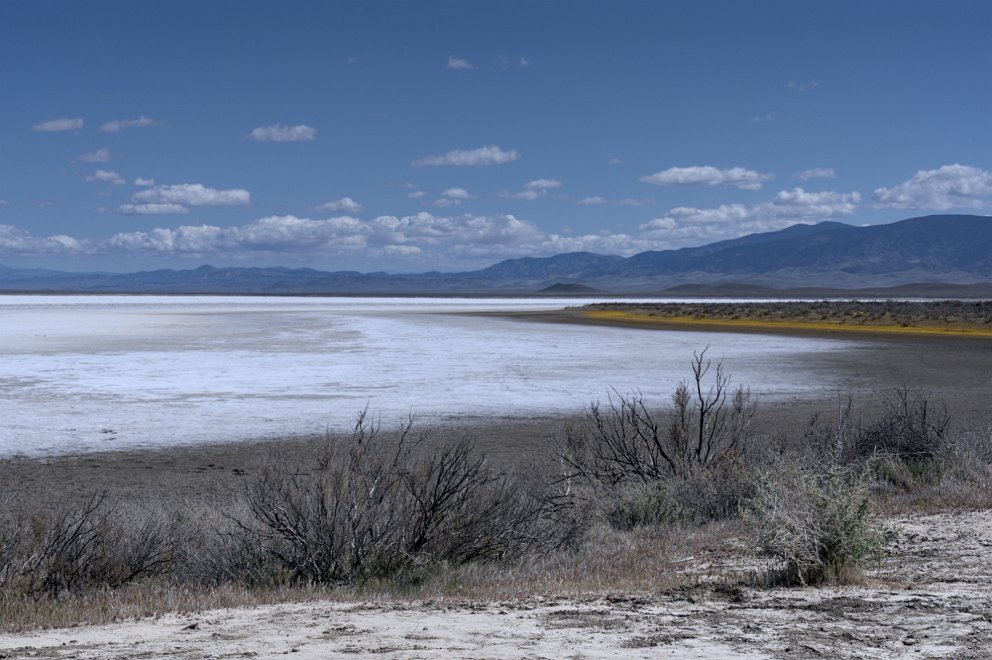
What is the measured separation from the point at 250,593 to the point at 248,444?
312 inches

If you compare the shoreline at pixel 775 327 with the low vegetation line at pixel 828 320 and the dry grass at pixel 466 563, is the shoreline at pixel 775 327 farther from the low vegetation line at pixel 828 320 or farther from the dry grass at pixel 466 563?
the dry grass at pixel 466 563

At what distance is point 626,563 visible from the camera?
26.3 ft

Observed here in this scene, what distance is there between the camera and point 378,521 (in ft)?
27.9

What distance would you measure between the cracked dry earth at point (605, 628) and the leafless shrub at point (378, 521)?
4.83 ft

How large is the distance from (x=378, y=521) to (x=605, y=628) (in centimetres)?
315

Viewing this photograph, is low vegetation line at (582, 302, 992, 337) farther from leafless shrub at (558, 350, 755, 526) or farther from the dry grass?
the dry grass

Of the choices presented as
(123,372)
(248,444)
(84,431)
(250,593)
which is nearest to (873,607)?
(250,593)

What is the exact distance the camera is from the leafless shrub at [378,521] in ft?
26.3

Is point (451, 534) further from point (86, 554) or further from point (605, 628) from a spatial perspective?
point (605, 628)

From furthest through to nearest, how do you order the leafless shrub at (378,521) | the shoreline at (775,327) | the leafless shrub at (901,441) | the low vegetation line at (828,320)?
the low vegetation line at (828,320), the shoreline at (775,327), the leafless shrub at (901,441), the leafless shrub at (378,521)

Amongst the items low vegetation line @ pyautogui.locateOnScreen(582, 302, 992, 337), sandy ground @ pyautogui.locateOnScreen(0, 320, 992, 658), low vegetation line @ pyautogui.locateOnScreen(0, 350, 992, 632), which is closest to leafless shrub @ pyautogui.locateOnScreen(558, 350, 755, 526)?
low vegetation line @ pyautogui.locateOnScreen(0, 350, 992, 632)

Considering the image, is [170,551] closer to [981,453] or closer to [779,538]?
[779,538]

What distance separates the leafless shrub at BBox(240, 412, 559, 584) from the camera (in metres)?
8.03

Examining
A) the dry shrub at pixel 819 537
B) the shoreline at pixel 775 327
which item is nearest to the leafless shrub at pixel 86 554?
the dry shrub at pixel 819 537
